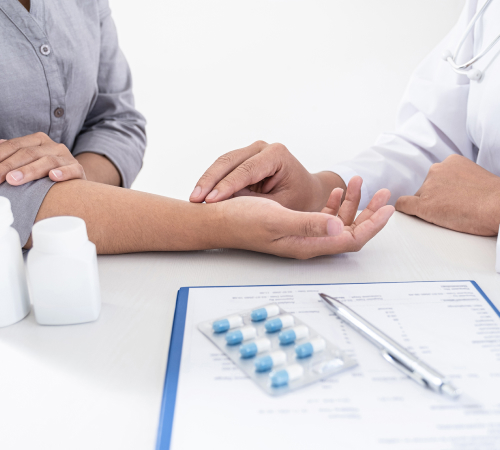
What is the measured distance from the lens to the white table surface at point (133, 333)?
36cm

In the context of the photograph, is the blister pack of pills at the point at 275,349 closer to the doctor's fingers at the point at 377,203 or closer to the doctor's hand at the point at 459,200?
the doctor's fingers at the point at 377,203

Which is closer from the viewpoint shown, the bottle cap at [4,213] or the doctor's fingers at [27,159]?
the bottle cap at [4,213]

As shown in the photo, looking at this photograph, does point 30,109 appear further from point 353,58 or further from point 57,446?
point 353,58

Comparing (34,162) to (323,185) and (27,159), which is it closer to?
(27,159)

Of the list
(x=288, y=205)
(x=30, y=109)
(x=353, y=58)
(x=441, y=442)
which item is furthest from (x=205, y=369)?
(x=353, y=58)

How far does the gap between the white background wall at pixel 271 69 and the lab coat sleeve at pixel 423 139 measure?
4.17 ft

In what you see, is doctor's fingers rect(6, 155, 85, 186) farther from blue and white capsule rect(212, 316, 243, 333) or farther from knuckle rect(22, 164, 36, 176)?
blue and white capsule rect(212, 316, 243, 333)

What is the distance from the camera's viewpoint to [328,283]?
1.88 feet

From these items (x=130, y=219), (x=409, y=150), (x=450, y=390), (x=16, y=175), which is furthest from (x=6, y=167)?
(x=409, y=150)

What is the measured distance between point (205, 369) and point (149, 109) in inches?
83.4

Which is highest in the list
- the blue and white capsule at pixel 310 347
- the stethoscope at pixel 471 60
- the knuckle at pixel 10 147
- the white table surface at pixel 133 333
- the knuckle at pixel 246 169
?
the stethoscope at pixel 471 60

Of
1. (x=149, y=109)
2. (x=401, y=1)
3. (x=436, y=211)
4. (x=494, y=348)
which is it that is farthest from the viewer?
(x=149, y=109)

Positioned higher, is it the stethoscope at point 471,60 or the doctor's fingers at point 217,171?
the stethoscope at point 471,60

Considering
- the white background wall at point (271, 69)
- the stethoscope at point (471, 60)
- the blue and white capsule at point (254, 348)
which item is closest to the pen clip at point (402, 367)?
the blue and white capsule at point (254, 348)
